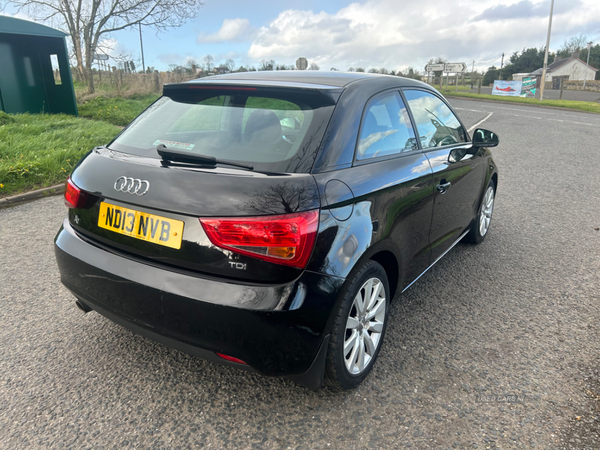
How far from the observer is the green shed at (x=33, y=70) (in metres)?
10.9

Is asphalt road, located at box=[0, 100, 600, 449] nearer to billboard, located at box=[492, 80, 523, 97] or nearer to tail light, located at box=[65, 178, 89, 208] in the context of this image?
tail light, located at box=[65, 178, 89, 208]

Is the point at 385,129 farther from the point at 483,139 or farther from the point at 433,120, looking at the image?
the point at 483,139

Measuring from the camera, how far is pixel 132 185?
2088 mm

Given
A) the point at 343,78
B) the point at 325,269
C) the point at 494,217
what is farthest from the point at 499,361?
the point at 494,217

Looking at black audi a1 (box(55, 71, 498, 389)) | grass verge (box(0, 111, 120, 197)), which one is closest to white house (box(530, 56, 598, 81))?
grass verge (box(0, 111, 120, 197))

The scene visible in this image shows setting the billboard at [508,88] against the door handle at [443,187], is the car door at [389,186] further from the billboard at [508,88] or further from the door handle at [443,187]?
the billboard at [508,88]

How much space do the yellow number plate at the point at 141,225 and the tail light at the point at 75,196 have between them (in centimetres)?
17

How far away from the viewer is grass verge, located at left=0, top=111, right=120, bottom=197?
624 cm

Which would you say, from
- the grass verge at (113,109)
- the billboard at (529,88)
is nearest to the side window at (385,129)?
the grass verge at (113,109)

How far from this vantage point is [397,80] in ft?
9.91

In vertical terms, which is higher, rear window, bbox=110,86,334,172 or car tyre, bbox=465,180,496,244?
rear window, bbox=110,86,334,172

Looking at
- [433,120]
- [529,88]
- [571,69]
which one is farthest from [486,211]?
[571,69]

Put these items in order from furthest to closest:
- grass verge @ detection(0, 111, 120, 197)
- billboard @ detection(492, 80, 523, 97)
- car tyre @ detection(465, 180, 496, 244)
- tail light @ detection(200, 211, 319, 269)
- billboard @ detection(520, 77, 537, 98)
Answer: billboard @ detection(492, 80, 523, 97), billboard @ detection(520, 77, 537, 98), grass verge @ detection(0, 111, 120, 197), car tyre @ detection(465, 180, 496, 244), tail light @ detection(200, 211, 319, 269)

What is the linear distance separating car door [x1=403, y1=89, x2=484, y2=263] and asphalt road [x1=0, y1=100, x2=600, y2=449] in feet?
1.75
